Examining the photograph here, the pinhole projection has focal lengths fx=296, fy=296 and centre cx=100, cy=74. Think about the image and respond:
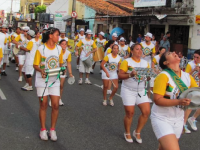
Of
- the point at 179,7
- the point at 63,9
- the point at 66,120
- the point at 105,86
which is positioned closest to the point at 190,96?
the point at 66,120

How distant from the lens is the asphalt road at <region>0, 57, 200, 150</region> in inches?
201

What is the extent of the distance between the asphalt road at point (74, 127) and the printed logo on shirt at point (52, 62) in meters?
1.31

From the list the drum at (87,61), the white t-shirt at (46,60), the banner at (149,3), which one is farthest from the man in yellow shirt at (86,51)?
the banner at (149,3)

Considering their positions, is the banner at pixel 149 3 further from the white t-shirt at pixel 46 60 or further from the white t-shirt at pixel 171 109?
the white t-shirt at pixel 171 109

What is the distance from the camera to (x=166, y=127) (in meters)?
3.52

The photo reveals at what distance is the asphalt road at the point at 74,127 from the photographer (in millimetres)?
5098

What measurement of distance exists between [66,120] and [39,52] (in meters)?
1.97

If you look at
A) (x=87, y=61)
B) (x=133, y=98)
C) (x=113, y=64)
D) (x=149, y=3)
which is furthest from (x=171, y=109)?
(x=149, y=3)

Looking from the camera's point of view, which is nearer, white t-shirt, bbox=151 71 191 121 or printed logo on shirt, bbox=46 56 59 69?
white t-shirt, bbox=151 71 191 121

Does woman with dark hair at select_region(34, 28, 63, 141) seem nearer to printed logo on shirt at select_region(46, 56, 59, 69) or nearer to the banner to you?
printed logo on shirt at select_region(46, 56, 59, 69)

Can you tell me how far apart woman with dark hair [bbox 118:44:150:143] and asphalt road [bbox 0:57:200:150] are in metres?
0.35

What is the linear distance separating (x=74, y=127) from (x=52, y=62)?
1.59m

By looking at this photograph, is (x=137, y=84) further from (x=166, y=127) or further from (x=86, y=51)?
(x=86, y=51)

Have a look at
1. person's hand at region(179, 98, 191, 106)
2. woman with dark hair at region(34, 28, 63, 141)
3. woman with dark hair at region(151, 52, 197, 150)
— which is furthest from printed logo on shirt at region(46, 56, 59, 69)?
person's hand at region(179, 98, 191, 106)
